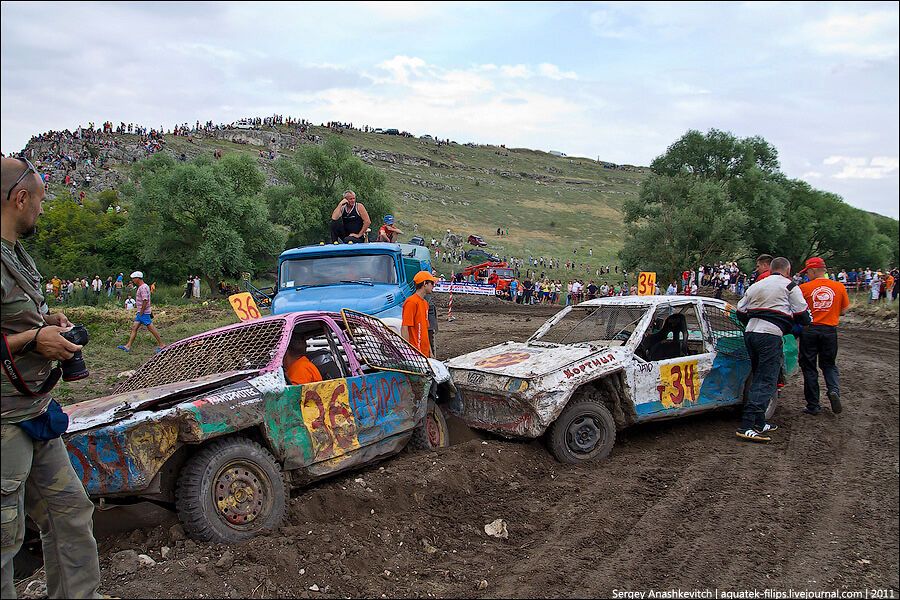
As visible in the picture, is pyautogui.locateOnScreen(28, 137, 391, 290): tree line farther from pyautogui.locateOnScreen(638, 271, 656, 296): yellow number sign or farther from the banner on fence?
pyautogui.locateOnScreen(638, 271, 656, 296): yellow number sign

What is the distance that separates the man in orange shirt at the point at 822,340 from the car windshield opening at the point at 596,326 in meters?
3.14

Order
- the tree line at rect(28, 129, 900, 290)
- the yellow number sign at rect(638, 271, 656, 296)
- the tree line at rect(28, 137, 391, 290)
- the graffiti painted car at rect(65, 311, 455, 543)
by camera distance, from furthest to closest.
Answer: the tree line at rect(28, 129, 900, 290), the tree line at rect(28, 137, 391, 290), the yellow number sign at rect(638, 271, 656, 296), the graffiti painted car at rect(65, 311, 455, 543)

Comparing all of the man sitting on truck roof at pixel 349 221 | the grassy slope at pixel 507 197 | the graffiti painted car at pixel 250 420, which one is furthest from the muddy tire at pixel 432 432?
the grassy slope at pixel 507 197

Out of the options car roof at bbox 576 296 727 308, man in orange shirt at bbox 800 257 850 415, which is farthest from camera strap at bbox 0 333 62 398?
man in orange shirt at bbox 800 257 850 415

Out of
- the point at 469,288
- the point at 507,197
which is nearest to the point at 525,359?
the point at 469,288

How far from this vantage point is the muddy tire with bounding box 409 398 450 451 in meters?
6.51

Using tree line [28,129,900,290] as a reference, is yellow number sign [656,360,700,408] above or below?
below

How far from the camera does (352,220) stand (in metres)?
11.4

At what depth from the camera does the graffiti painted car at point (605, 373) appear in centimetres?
655

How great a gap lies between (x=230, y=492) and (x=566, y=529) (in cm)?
247

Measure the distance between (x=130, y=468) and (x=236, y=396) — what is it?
0.82 meters

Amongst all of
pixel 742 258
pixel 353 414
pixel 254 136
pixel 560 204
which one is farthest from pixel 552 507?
pixel 560 204

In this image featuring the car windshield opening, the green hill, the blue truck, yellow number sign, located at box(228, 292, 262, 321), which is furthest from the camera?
the green hill

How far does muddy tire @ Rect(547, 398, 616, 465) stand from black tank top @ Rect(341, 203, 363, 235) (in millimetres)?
5966
